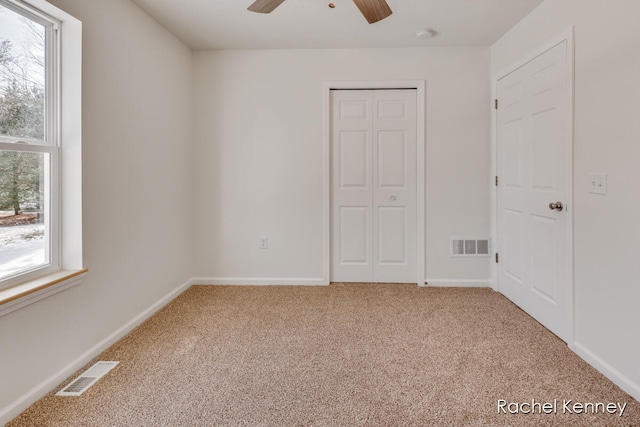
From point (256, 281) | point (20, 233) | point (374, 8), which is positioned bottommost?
point (256, 281)

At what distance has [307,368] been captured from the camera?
5.99 feet

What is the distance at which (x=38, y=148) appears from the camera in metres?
1.68

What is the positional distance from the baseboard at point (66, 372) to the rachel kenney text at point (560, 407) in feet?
7.25

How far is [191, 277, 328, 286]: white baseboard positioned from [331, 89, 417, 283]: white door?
0.79ft

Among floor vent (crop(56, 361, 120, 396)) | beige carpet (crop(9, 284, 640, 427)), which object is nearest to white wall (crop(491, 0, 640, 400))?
beige carpet (crop(9, 284, 640, 427))

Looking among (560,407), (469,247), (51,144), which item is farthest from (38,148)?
(469,247)

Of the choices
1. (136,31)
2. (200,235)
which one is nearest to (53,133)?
(136,31)

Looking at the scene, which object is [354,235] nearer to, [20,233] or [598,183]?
[598,183]

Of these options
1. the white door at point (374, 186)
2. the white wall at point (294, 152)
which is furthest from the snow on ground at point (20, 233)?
the white door at point (374, 186)

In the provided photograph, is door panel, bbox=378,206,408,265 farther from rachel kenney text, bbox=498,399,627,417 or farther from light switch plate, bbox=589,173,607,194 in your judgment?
rachel kenney text, bbox=498,399,627,417

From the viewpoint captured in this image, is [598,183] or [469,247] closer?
[598,183]

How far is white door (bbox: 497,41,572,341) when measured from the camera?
213cm

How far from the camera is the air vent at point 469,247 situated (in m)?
3.17

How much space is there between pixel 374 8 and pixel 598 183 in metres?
1.64
